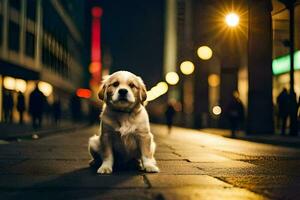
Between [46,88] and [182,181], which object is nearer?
[182,181]

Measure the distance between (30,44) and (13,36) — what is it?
541cm

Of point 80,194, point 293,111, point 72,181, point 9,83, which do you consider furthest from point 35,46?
point 80,194

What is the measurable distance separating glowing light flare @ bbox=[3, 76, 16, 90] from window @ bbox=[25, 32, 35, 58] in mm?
3801

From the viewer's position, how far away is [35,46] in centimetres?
4784

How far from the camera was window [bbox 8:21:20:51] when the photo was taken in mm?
39981

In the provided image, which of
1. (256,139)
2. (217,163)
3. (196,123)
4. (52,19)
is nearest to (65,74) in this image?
(52,19)

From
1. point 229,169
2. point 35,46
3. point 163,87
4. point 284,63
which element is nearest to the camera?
point 229,169

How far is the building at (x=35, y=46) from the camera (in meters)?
38.9

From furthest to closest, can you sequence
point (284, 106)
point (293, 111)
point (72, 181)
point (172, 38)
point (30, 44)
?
1. point (172, 38)
2. point (30, 44)
3. point (284, 106)
4. point (293, 111)
5. point (72, 181)

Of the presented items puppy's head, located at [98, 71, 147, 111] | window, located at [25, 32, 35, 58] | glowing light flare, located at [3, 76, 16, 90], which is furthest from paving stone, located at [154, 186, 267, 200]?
window, located at [25, 32, 35, 58]

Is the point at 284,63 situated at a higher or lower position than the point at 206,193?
higher

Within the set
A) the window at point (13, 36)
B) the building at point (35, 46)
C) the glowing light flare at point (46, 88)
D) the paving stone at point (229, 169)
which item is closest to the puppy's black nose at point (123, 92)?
the paving stone at point (229, 169)

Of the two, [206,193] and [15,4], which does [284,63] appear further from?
[15,4]

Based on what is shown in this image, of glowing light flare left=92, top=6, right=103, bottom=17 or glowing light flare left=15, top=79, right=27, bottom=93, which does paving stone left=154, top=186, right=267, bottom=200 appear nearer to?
glowing light flare left=15, top=79, right=27, bottom=93
